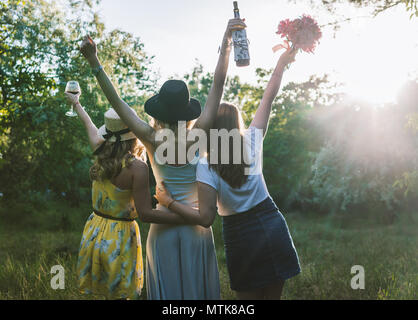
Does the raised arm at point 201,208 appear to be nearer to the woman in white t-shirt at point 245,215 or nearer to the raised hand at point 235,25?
the woman in white t-shirt at point 245,215

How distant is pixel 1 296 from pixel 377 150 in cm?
1081

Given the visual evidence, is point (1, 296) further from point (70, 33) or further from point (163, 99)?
point (70, 33)

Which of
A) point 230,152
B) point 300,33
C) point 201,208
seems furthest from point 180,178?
point 300,33

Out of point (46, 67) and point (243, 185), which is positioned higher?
point (46, 67)

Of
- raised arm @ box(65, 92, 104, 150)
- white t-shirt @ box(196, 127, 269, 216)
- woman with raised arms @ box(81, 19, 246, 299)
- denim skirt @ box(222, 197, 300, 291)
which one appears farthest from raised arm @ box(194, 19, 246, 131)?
raised arm @ box(65, 92, 104, 150)

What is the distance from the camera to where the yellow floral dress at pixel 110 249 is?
8.90ft

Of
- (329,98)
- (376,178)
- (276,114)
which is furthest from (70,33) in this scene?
(329,98)

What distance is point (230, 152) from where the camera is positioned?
236 centimetres

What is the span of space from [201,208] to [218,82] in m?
0.85

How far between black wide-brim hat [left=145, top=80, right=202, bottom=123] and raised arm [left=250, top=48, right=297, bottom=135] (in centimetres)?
44

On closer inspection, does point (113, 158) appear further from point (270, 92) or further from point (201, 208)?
point (270, 92)

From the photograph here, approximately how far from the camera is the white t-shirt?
234 cm

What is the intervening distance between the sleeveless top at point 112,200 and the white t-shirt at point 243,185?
2.28ft

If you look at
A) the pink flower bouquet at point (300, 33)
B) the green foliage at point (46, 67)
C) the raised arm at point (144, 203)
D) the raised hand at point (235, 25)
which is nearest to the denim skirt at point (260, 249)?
the raised arm at point (144, 203)
